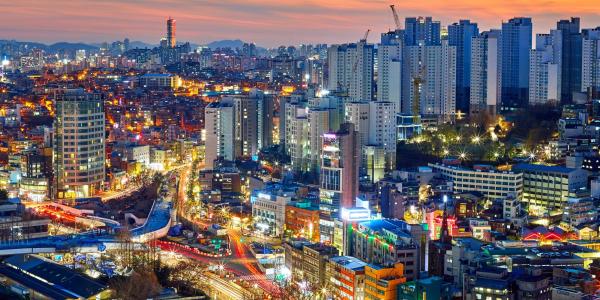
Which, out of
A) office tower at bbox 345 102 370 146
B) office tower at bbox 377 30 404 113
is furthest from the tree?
office tower at bbox 377 30 404 113

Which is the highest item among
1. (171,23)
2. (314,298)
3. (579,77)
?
(171,23)

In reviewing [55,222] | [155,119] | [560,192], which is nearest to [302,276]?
[55,222]

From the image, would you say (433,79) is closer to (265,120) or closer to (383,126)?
(265,120)

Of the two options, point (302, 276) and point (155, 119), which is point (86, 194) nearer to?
point (302, 276)

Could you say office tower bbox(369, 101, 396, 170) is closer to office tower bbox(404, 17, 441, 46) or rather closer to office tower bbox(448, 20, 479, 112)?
office tower bbox(448, 20, 479, 112)

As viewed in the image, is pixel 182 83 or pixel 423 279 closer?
pixel 423 279
